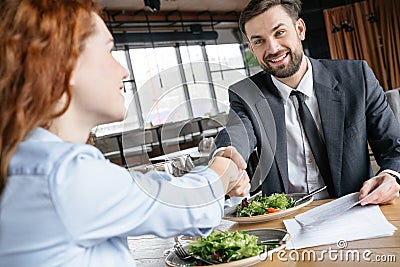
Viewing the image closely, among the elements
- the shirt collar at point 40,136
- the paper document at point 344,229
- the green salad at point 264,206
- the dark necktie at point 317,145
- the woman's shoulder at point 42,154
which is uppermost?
the shirt collar at point 40,136

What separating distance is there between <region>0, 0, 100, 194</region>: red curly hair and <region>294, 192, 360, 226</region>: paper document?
2.74 ft

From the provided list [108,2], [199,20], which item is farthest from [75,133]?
[199,20]

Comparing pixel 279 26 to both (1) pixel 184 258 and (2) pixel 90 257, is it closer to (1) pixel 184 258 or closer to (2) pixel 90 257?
(1) pixel 184 258

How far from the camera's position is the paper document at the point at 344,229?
1.13 m

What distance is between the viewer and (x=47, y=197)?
2.12ft

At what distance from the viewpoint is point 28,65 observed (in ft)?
2.25

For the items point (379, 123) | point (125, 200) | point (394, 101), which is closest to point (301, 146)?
point (379, 123)

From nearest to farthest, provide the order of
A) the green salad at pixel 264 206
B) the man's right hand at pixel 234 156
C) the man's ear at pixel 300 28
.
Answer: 1. the man's right hand at pixel 234 156
2. the green salad at pixel 264 206
3. the man's ear at pixel 300 28

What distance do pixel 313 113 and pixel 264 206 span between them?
56cm

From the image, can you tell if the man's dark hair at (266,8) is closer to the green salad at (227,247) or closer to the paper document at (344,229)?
the paper document at (344,229)

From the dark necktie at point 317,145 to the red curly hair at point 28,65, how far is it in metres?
1.30

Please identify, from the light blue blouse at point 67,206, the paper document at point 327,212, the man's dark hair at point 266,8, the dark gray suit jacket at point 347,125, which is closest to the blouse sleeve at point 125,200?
the light blue blouse at point 67,206

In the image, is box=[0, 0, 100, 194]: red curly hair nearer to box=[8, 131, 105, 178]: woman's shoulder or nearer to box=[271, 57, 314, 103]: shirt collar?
box=[8, 131, 105, 178]: woman's shoulder

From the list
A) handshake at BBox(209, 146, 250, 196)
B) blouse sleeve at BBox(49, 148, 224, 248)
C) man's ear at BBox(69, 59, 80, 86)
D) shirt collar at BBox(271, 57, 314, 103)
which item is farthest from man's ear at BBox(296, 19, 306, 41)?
man's ear at BBox(69, 59, 80, 86)
